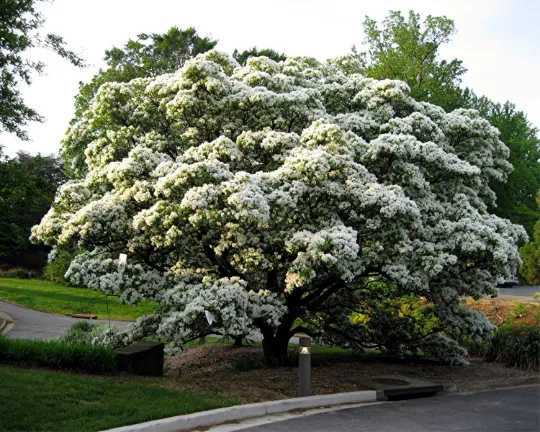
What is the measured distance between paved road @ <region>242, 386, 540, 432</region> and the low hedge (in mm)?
3181

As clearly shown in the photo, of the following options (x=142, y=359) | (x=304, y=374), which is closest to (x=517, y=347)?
(x=304, y=374)

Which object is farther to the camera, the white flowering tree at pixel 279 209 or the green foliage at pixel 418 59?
the green foliage at pixel 418 59

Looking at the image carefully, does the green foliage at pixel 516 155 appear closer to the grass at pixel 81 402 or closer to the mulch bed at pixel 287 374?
the mulch bed at pixel 287 374

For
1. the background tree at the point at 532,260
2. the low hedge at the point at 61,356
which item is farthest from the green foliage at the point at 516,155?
the low hedge at the point at 61,356

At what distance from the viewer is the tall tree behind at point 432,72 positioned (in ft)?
94.9

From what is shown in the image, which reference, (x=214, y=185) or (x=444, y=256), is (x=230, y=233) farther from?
(x=444, y=256)

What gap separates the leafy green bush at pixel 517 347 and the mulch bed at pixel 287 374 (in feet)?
1.23

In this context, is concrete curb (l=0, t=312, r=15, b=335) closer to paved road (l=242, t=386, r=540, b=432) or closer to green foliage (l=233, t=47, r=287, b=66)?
paved road (l=242, t=386, r=540, b=432)

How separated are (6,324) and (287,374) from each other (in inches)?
464

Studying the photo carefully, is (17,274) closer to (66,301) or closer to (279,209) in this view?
(66,301)

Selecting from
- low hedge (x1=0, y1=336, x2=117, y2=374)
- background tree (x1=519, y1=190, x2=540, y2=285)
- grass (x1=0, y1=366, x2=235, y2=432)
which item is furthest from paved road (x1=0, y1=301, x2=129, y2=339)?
background tree (x1=519, y1=190, x2=540, y2=285)

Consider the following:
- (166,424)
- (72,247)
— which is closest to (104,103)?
(72,247)

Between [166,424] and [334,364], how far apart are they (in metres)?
6.57

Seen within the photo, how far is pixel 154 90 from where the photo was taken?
457 inches
